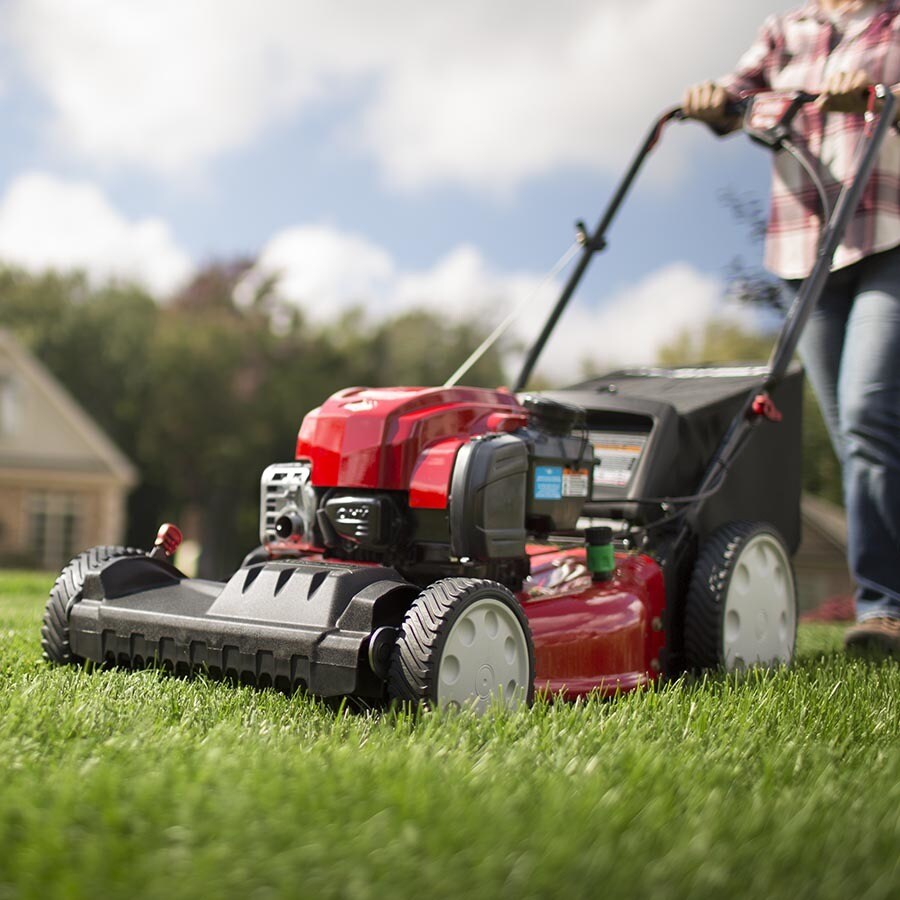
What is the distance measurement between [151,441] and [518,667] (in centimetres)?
2865

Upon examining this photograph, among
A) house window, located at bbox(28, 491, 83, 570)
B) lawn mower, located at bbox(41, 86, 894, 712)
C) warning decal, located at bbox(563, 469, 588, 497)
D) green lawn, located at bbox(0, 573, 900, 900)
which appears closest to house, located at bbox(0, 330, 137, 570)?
house window, located at bbox(28, 491, 83, 570)

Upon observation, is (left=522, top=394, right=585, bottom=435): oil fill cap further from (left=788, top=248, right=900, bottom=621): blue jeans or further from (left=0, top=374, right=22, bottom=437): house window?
(left=0, top=374, right=22, bottom=437): house window

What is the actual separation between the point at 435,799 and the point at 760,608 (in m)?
1.93

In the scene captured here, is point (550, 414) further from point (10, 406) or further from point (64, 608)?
point (10, 406)

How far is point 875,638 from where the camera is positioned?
3746 millimetres

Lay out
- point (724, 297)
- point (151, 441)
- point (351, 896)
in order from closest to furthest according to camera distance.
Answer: point (351, 896), point (724, 297), point (151, 441)

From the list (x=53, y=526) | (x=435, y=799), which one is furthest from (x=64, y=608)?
(x=53, y=526)

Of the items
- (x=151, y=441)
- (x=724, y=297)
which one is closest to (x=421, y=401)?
(x=724, y=297)

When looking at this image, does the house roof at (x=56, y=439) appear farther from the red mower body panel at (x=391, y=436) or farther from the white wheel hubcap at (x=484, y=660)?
the white wheel hubcap at (x=484, y=660)

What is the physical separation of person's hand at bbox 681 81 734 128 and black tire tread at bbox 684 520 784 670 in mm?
1543

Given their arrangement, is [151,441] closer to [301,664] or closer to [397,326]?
[397,326]

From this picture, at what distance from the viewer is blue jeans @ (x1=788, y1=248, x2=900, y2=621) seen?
3637 millimetres

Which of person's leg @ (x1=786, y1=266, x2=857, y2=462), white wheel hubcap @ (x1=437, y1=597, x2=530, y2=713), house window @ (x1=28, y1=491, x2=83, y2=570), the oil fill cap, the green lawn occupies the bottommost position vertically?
house window @ (x1=28, y1=491, x2=83, y2=570)

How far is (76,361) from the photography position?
31594 mm
